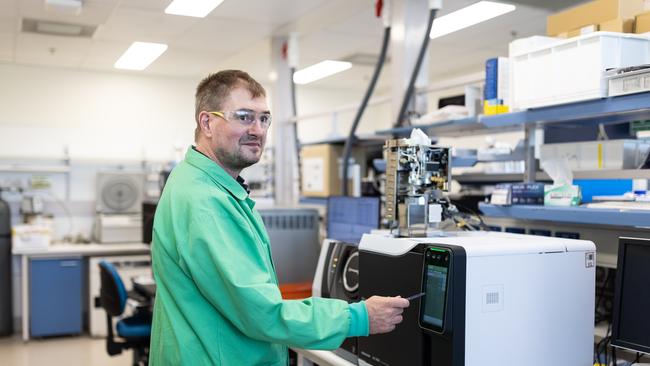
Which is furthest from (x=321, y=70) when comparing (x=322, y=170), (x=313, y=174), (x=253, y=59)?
(x=322, y=170)

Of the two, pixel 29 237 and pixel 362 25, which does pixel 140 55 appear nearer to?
pixel 29 237

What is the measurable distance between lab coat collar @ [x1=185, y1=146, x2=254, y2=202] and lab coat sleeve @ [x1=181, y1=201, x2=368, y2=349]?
115 millimetres

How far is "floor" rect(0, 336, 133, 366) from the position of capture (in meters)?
4.50

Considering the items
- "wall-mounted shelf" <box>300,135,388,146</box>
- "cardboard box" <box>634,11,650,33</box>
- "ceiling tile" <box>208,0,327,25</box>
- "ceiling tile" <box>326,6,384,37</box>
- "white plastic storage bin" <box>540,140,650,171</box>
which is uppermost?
"ceiling tile" <box>326,6,384,37</box>

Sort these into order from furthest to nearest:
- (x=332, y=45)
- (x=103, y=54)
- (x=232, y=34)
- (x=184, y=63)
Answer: (x=184, y=63), (x=103, y=54), (x=332, y=45), (x=232, y=34)

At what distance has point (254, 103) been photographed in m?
1.58

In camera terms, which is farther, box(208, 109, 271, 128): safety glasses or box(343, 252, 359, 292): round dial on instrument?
box(343, 252, 359, 292): round dial on instrument

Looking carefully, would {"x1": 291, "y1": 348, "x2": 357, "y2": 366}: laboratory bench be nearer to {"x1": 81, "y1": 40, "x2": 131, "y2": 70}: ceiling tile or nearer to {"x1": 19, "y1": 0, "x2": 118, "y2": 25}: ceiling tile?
{"x1": 19, "y1": 0, "x2": 118, "y2": 25}: ceiling tile

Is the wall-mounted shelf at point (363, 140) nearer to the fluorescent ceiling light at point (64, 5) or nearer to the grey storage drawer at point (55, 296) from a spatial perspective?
the fluorescent ceiling light at point (64, 5)

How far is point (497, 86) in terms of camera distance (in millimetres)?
2309

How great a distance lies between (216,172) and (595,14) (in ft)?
4.76

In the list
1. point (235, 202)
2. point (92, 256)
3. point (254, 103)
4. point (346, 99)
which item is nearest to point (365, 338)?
point (235, 202)

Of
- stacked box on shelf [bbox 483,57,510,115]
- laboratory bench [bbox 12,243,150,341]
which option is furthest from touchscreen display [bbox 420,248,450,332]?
laboratory bench [bbox 12,243,150,341]

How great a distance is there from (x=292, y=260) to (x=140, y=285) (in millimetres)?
1283
